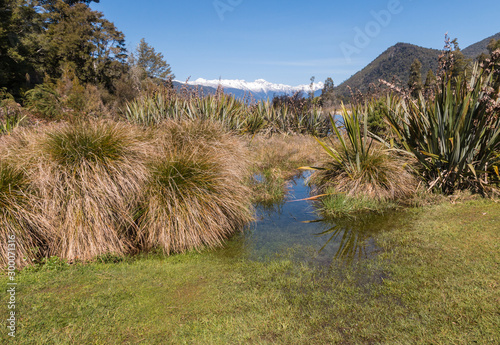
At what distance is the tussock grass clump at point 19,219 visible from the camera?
3.29 m

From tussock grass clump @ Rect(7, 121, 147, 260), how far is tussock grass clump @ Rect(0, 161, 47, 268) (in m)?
0.12

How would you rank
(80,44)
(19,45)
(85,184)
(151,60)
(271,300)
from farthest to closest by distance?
(151,60)
(80,44)
(19,45)
(85,184)
(271,300)

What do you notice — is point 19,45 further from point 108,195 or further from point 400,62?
point 400,62

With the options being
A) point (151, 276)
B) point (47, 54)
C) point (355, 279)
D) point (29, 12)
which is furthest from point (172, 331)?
point (29, 12)

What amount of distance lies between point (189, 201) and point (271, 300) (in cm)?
186

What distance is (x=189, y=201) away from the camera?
4.09 metres

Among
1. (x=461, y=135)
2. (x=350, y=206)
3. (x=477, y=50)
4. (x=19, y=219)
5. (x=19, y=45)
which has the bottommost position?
(x=350, y=206)

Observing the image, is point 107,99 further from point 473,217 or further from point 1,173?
point 473,217

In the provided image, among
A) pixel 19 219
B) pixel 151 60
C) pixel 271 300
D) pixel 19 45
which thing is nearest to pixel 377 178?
pixel 271 300

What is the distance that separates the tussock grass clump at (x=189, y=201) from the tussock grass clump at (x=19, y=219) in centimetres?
119

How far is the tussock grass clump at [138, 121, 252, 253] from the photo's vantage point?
394 cm

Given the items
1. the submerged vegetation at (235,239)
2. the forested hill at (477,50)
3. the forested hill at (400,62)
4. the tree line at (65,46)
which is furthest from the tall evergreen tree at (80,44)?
the forested hill at (477,50)

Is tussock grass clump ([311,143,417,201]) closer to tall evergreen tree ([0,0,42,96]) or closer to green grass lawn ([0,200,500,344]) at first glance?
green grass lawn ([0,200,500,344])

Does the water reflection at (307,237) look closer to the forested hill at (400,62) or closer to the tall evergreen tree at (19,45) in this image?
the tall evergreen tree at (19,45)
